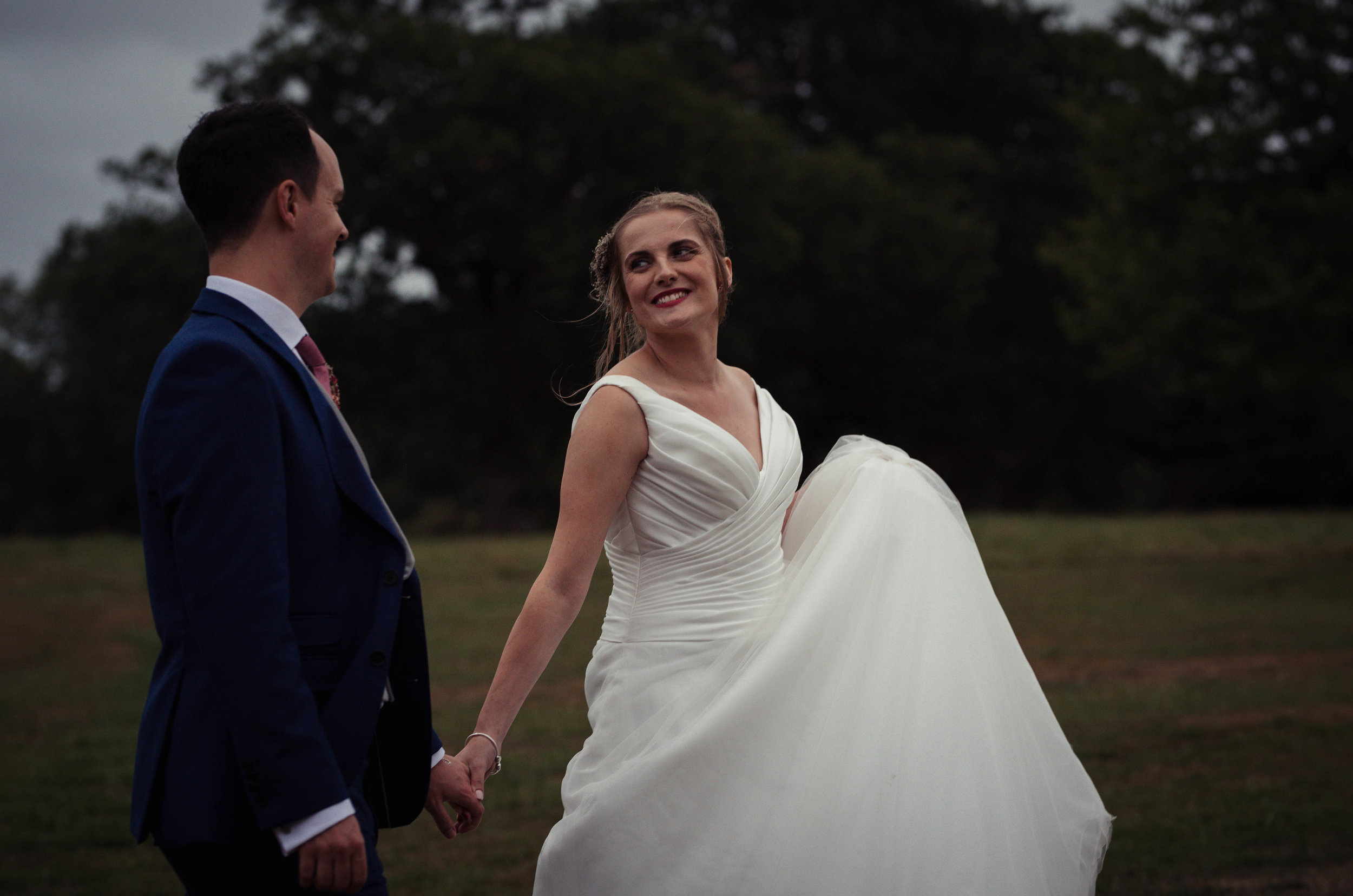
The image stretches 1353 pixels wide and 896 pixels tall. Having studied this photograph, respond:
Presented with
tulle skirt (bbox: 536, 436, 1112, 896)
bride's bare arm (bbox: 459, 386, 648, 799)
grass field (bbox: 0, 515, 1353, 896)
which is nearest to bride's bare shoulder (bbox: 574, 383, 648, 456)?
bride's bare arm (bbox: 459, 386, 648, 799)

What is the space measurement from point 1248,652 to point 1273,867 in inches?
262

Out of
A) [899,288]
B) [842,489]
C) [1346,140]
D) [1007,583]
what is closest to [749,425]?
[842,489]

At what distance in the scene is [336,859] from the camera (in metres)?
2.32

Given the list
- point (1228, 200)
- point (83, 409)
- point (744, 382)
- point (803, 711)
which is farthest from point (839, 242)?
point (803, 711)

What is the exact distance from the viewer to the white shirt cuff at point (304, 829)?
7.53 ft

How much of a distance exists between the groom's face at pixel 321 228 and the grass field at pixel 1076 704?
13.8 ft

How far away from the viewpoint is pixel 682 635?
3.34 meters

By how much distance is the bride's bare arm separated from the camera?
3.31 meters

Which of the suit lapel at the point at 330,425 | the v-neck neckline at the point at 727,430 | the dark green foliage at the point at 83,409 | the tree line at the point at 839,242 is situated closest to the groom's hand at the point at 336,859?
the suit lapel at the point at 330,425

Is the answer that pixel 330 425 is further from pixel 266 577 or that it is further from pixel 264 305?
pixel 266 577

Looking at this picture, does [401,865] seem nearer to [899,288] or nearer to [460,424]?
[460,424]

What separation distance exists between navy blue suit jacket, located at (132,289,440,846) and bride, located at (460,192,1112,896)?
0.76 metres

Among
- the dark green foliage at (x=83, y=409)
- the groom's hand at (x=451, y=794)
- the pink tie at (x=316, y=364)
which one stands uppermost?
the pink tie at (x=316, y=364)

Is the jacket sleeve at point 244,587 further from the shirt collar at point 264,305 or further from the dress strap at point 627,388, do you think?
the dress strap at point 627,388
